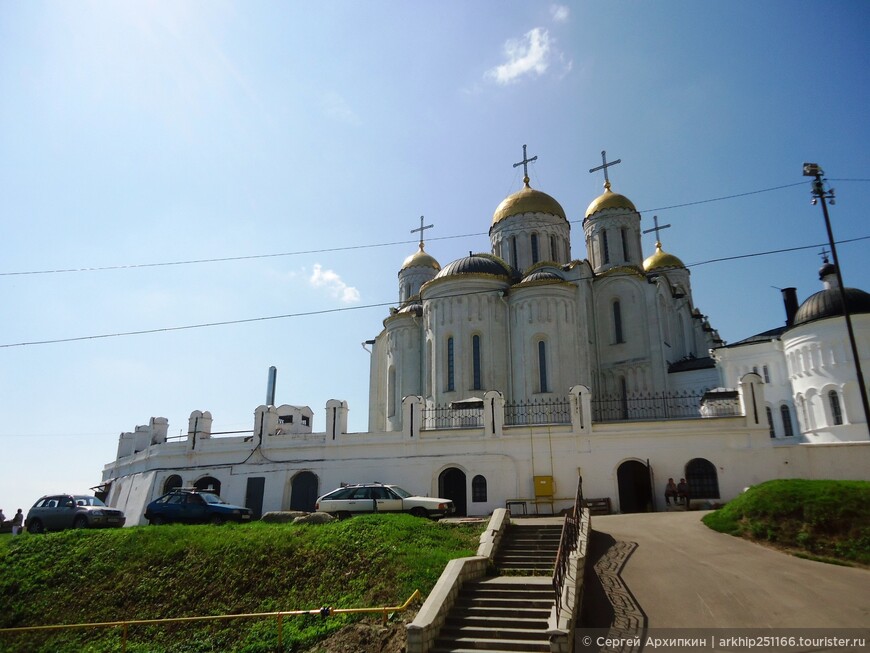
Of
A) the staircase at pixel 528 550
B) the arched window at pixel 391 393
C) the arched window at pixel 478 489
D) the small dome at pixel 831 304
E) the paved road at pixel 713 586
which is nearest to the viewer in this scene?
the paved road at pixel 713 586

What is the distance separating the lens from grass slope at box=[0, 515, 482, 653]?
40.7 ft

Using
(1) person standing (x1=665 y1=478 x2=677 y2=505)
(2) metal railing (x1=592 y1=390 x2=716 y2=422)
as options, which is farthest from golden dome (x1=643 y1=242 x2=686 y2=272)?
(1) person standing (x1=665 y1=478 x2=677 y2=505)

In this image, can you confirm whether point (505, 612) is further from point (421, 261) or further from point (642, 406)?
point (421, 261)

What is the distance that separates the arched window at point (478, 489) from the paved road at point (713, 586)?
6.57m

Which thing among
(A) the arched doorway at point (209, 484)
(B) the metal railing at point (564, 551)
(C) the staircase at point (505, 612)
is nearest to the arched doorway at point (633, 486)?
(B) the metal railing at point (564, 551)

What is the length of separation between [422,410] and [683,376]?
49.6 feet

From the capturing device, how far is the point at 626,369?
104 ft

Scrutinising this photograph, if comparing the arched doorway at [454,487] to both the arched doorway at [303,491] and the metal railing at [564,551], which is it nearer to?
the arched doorway at [303,491]

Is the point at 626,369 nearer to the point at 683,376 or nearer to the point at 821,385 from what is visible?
the point at 683,376

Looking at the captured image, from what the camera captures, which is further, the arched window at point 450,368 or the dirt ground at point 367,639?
the arched window at point 450,368

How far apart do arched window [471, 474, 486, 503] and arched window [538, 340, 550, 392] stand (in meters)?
7.93

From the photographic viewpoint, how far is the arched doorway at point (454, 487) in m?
21.8

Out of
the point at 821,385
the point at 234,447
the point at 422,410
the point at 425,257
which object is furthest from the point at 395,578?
the point at 425,257

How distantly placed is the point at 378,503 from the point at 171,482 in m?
10.7
